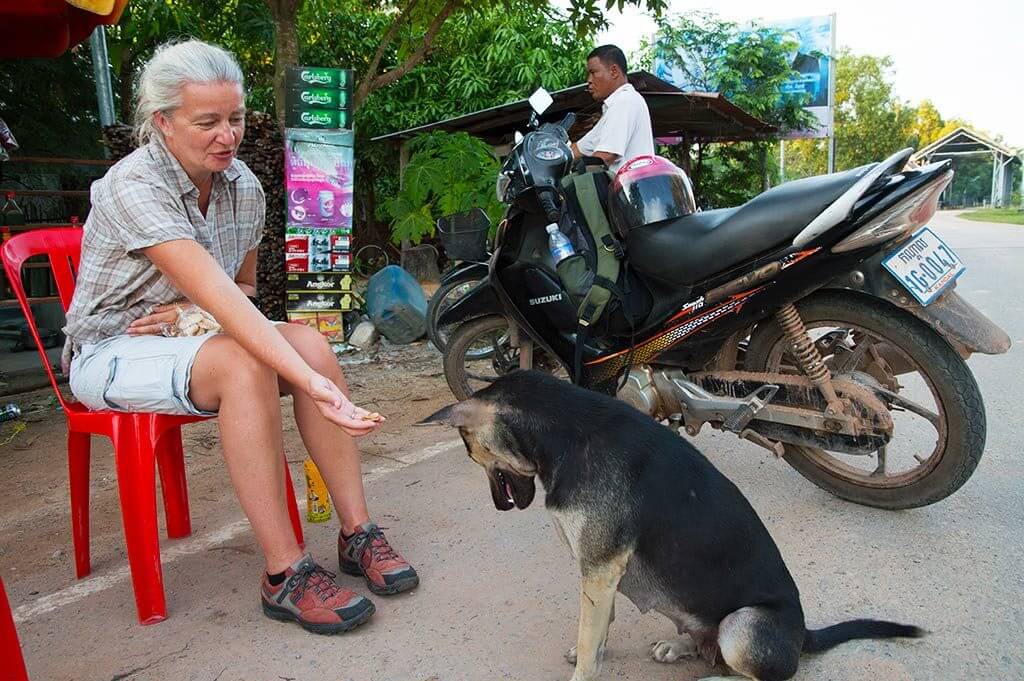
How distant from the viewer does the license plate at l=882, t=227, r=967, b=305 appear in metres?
2.67

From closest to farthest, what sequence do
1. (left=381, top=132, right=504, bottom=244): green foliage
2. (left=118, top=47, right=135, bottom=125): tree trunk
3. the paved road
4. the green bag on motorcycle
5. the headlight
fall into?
the paved road, the green bag on motorcycle, the headlight, (left=381, top=132, right=504, bottom=244): green foliage, (left=118, top=47, right=135, bottom=125): tree trunk

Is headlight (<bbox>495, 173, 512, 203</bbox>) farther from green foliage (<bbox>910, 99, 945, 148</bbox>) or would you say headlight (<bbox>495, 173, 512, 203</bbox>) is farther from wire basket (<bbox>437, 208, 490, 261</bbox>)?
green foliage (<bbox>910, 99, 945, 148</bbox>)

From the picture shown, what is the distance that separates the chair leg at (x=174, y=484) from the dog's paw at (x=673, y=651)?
6.37ft

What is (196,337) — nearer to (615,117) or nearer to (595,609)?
(595,609)

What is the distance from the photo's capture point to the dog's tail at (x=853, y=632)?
6.34 feet

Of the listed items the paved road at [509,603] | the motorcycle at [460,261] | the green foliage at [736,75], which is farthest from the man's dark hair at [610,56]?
the green foliage at [736,75]

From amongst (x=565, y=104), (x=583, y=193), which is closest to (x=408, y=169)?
(x=565, y=104)

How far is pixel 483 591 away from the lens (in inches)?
98.0

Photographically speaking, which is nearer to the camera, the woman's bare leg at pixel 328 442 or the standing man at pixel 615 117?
the woman's bare leg at pixel 328 442

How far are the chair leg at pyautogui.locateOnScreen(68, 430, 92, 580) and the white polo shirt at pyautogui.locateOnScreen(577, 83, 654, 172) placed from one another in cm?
348

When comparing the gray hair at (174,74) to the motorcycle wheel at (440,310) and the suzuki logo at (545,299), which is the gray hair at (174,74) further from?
the motorcycle wheel at (440,310)

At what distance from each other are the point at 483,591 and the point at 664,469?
3.09ft

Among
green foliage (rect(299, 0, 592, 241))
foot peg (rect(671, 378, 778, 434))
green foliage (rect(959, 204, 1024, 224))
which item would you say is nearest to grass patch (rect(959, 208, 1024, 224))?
green foliage (rect(959, 204, 1024, 224))

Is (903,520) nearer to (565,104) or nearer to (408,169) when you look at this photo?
(408,169)
